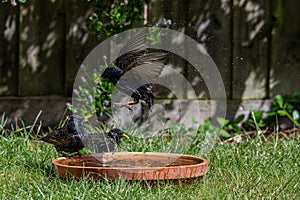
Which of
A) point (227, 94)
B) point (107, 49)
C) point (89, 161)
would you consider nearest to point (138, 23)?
point (107, 49)

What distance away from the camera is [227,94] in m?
4.24

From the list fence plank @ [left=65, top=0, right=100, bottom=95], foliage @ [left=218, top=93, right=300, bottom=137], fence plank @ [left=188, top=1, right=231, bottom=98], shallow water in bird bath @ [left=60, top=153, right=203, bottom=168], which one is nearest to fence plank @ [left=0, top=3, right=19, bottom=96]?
fence plank @ [left=65, top=0, right=100, bottom=95]

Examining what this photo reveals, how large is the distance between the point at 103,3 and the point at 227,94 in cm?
109

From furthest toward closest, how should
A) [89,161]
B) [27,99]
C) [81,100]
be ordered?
[27,99]
[81,100]
[89,161]

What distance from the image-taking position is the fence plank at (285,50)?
4352mm

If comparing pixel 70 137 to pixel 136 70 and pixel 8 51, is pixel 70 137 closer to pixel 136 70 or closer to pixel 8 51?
pixel 136 70

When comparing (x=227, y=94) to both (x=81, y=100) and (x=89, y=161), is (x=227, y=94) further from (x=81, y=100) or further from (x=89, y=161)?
(x=89, y=161)

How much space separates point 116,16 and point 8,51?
853mm

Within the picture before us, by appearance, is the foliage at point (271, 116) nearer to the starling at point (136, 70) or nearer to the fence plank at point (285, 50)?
the fence plank at point (285, 50)

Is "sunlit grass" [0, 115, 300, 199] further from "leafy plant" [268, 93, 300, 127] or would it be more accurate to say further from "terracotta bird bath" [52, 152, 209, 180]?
"leafy plant" [268, 93, 300, 127]

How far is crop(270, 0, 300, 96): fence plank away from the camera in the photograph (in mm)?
4352

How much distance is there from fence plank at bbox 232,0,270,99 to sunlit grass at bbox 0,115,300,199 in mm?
1119

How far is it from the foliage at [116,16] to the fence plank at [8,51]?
0.57m

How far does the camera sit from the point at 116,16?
12.5 feet
